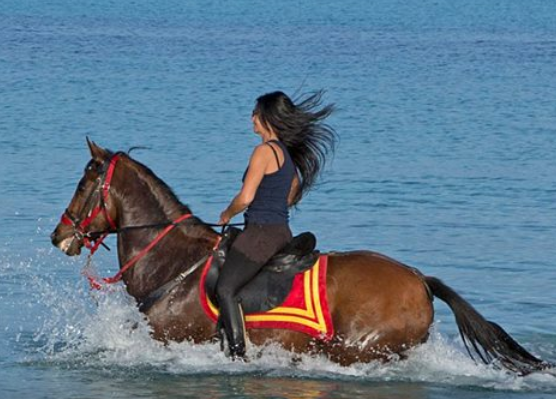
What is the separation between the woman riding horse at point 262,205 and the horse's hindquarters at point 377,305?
0.46 m

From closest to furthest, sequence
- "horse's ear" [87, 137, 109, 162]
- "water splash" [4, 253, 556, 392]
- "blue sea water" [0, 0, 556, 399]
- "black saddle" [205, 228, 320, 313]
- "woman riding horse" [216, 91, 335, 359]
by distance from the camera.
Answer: "woman riding horse" [216, 91, 335, 359], "black saddle" [205, 228, 320, 313], "water splash" [4, 253, 556, 392], "horse's ear" [87, 137, 109, 162], "blue sea water" [0, 0, 556, 399]

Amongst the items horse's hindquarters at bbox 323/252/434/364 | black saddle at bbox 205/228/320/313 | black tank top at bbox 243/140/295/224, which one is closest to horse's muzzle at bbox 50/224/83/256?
black saddle at bbox 205/228/320/313

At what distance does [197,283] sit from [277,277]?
1.81 feet

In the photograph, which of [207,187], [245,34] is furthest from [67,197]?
[245,34]

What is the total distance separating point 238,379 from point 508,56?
115ft

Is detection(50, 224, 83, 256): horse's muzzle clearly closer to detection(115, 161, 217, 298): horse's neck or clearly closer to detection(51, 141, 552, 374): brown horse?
detection(51, 141, 552, 374): brown horse

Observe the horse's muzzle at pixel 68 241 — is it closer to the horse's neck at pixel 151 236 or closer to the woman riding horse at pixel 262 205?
the horse's neck at pixel 151 236

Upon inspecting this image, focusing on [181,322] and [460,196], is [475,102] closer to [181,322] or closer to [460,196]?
[460,196]

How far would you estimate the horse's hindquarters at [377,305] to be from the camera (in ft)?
28.0

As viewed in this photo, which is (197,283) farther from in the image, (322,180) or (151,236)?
(322,180)

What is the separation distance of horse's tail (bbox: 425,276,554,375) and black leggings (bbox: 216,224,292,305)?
3.24 ft

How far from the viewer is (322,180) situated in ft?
62.4

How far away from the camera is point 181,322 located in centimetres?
888

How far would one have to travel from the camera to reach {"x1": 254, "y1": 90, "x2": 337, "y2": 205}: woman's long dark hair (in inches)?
344
